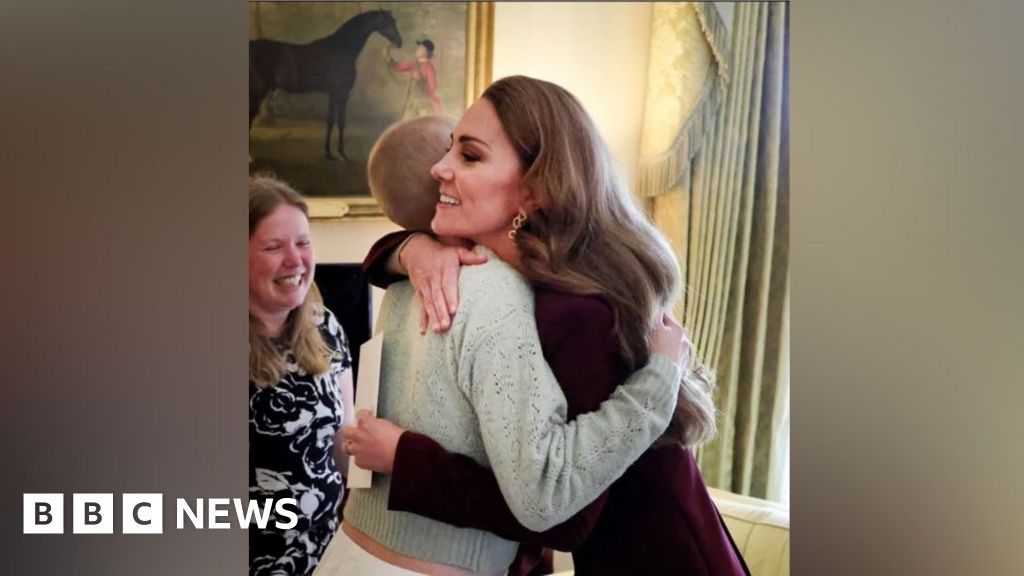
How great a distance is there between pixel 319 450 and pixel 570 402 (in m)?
0.55

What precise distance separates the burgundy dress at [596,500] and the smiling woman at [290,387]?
0.50 feet

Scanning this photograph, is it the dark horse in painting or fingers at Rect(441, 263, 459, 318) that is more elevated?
the dark horse in painting

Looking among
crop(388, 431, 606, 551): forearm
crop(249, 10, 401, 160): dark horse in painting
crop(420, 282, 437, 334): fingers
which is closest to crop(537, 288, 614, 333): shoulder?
crop(420, 282, 437, 334): fingers

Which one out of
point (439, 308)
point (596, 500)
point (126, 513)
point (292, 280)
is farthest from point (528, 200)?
point (126, 513)

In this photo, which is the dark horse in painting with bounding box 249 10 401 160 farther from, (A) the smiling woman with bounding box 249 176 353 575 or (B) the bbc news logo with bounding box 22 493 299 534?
(B) the bbc news logo with bounding box 22 493 299 534

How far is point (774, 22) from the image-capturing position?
2236 millimetres

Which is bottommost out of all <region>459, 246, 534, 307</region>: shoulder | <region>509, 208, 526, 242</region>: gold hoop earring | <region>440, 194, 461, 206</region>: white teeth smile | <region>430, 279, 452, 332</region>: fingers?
<region>430, 279, 452, 332</region>: fingers

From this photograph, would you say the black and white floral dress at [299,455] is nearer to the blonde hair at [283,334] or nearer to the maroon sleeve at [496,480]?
the blonde hair at [283,334]

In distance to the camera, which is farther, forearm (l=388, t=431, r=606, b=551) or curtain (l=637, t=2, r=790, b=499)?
curtain (l=637, t=2, r=790, b=499)

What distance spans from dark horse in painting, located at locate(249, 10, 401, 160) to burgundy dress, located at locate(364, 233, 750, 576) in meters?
0.36

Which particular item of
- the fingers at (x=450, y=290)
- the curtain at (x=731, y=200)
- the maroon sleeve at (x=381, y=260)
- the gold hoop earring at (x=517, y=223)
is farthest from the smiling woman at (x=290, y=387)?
the curtain at (x=731, y=200)

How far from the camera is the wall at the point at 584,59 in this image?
2.14 m

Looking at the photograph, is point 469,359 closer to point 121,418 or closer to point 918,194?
point 121,418

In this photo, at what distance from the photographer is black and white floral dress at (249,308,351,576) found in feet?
6.97
